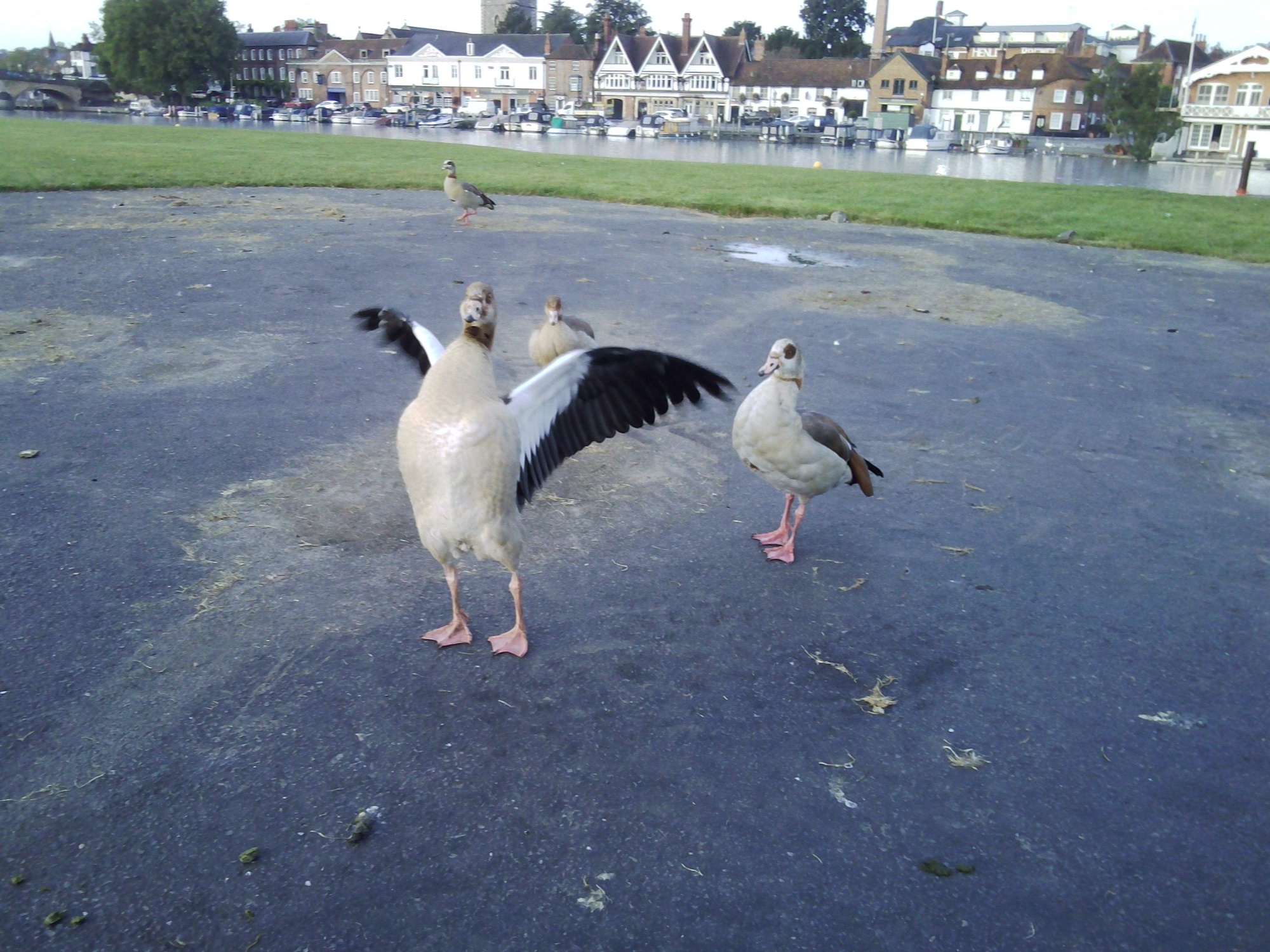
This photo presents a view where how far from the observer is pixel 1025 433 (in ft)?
23.4

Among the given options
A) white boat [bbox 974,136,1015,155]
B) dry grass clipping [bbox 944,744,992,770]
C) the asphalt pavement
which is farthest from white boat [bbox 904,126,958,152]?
dry grass clipping [bbox 944,744,992,770]

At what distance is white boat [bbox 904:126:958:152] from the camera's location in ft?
284

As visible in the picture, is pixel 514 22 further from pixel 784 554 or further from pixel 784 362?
pixel 784 554

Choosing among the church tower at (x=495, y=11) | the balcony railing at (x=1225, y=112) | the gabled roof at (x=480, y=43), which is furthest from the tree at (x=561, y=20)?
the balcony railing at (x=1225, y=112)

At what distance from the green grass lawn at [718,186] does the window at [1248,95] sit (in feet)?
209

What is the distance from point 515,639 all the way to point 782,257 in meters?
11.3

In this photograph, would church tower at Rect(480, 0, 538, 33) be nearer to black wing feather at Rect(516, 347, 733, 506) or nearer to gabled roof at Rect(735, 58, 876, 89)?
gabled roof at Rect(735, 58, 876, 89)

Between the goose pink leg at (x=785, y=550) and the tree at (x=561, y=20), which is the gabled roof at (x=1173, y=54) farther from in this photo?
the goose pink leg at (x=785, y=550)

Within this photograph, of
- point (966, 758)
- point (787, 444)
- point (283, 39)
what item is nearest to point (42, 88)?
point (283, 39)

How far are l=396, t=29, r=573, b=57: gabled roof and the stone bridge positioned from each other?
42.9 metres

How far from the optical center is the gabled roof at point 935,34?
452ft

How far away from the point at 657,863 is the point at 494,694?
3.77 feet

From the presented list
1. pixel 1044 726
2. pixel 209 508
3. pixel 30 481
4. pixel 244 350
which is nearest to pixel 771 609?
pixel 1044 726

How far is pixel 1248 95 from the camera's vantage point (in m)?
74.2
